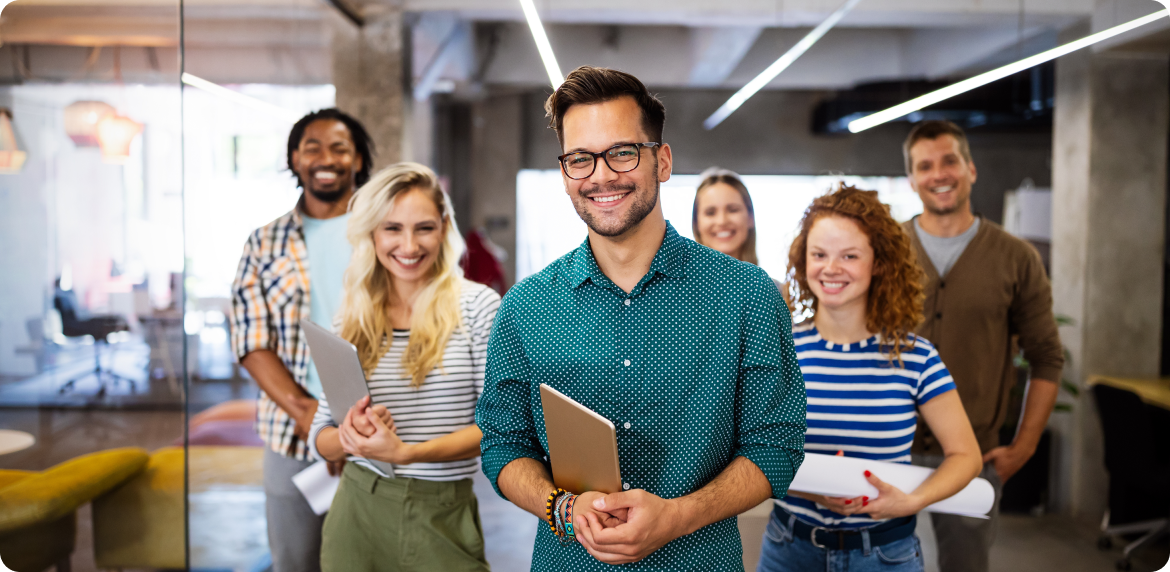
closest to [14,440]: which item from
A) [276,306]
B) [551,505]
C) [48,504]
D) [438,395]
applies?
[48,504]

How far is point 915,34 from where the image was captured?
17.1 ft

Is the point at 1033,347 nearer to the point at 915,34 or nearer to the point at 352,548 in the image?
the point at 352,548

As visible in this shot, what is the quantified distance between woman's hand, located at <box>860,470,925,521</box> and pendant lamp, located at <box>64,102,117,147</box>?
254 centimetres

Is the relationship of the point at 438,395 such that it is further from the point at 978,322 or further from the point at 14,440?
A: the point at 978,322

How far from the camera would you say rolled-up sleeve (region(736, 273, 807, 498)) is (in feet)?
4.31

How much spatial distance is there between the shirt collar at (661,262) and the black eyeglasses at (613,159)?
17cm

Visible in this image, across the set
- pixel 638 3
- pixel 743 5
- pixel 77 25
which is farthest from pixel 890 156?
pixel 77 25

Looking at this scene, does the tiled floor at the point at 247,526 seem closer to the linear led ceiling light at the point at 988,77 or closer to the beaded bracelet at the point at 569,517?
the beaded bracelet at the point at 569,517

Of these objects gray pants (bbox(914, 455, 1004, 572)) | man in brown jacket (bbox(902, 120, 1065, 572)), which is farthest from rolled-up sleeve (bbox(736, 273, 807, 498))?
gray pants (bbox(914, 455, 1004, 572))

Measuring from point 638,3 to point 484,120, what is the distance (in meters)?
1.37

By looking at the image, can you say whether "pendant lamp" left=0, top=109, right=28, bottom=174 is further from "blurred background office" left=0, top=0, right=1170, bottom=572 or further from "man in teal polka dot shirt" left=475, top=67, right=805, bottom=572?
"man in teal polka dot shirt" left=475, top=67, right=805, bottom=572

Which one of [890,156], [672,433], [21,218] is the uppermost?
[890,156]

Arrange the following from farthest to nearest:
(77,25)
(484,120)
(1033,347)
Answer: (484,120)
(1033,347)
(77,25)

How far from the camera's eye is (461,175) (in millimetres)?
5234
